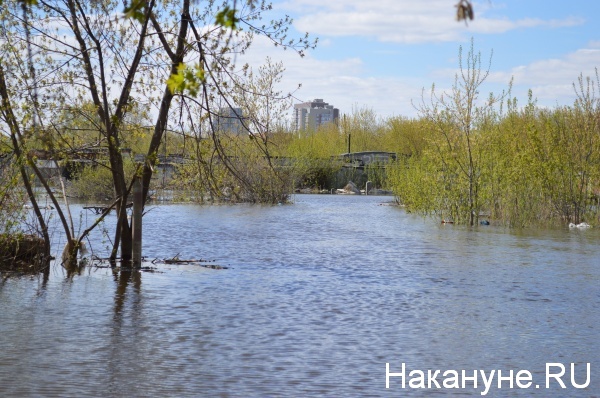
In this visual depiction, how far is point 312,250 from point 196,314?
7.93 meters

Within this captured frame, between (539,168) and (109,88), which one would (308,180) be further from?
(109,88)

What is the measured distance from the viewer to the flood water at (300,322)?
759 cm

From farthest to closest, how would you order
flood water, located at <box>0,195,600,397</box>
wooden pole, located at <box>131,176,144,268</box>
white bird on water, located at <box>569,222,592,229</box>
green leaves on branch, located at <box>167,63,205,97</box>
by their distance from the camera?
white bird on water, located at <box>569,222,592,229</box>, wooden pole, located at <box>131,176,144,268</box>, flood water, located at <box>0,195,600,397</box>, green leaves on branch, located at <box>167,63,205,97</box>

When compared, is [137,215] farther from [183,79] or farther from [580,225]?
[580,225]

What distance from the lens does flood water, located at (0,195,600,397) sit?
7.59 meters

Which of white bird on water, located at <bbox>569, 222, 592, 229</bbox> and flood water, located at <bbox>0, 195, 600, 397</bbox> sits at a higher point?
white bird on water, located at <bbox>569, 222, 592, 229</bbox>

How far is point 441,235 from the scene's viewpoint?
72.3 ft

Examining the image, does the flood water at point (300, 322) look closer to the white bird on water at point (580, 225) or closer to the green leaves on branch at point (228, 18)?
the green leaves on branch at point (228, 18)

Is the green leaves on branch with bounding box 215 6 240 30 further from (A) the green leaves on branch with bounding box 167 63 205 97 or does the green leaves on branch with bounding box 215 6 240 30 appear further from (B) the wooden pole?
(B) the wooden pole

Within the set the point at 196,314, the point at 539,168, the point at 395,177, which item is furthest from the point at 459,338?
the point at 395,177

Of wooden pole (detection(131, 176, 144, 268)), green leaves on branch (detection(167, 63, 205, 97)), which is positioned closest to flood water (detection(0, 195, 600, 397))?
wooden pole (detection(131, 176, 144, 268))

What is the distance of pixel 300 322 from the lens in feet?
33.5

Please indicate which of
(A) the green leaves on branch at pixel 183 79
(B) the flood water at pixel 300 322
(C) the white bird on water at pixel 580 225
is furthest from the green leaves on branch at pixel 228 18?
(C) the white bird on water at pixel 580 225

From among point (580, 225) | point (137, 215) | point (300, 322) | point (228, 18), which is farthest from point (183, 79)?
point (580, 225)
